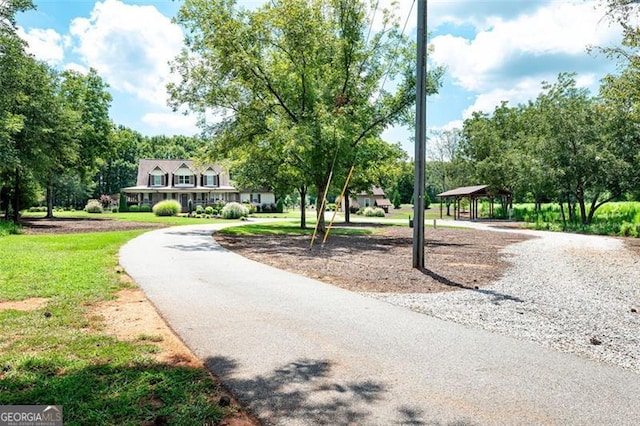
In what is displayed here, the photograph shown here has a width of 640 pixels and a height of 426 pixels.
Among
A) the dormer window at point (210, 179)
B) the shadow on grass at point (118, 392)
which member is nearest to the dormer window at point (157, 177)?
the dormer window at point (210, 179)

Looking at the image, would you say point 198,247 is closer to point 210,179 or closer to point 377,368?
point 377,368

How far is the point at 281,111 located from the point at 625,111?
16.6m

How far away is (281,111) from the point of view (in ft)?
65.8

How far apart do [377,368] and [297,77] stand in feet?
55.4

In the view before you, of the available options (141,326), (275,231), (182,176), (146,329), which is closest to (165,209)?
(182,176)

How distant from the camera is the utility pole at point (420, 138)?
34.0ft

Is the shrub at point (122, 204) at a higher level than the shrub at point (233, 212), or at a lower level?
higher

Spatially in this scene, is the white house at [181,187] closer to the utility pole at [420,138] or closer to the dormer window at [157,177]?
the dormer window at [157,177]

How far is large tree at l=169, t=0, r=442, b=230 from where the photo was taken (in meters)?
18.0

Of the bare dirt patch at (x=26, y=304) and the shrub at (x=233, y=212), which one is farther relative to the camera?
the shrub at (x=233, y=212)

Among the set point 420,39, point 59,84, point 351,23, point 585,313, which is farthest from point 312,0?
point 59,84

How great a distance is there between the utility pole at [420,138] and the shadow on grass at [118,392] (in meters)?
7.43

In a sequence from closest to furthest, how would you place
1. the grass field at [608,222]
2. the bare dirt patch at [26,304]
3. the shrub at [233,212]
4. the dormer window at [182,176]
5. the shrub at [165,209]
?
the bare dirt patch at [26,304]
the grass field at [608,222]
the shrub at [233,212]
the shrub at [165,209]
the dormer window at [182,176]

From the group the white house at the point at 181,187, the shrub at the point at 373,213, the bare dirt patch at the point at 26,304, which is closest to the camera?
the bare dirt patch at the point at 26,304
